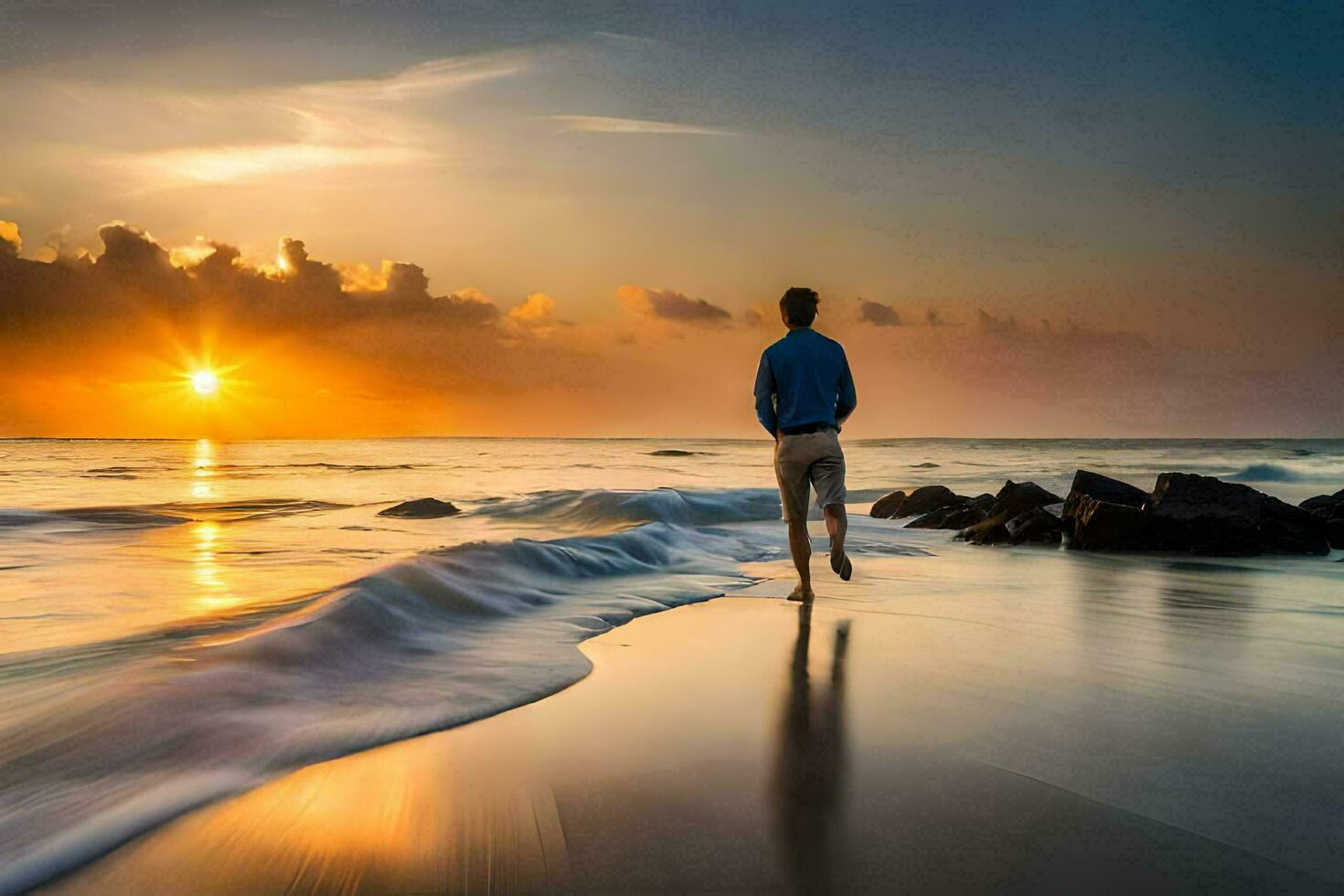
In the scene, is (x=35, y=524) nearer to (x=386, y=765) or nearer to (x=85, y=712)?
(x=85, y=712)

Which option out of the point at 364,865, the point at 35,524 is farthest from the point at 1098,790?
the point at 35,524

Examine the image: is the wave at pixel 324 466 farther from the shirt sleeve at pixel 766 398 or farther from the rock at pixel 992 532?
the shirt sleeve at pixel 766 398

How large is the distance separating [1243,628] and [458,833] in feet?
14.6

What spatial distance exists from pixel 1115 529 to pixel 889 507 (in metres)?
5.48

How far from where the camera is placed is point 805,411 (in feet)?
18.8

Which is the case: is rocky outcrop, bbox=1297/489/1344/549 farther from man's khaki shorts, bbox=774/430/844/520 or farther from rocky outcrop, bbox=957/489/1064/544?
man's khaki shorts, bbox=774/430/844/520

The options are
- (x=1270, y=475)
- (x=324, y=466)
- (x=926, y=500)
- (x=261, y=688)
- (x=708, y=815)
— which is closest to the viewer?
(x=708, y=815)

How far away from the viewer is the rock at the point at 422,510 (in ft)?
45.2

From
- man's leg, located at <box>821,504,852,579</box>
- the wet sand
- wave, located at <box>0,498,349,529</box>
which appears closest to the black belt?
man's leg, located at <box>821,504,852,579</box>

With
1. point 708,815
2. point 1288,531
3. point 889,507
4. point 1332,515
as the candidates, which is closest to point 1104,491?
point 1288,531

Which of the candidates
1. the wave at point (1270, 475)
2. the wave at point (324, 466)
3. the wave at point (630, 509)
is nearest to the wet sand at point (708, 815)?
the wave at point (630, 509)

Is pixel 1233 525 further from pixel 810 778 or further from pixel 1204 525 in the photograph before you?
pixel 810 778

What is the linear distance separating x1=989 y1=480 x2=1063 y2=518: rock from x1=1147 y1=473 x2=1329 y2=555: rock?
5.03 ft

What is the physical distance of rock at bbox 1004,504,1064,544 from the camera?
9453 millimetres
